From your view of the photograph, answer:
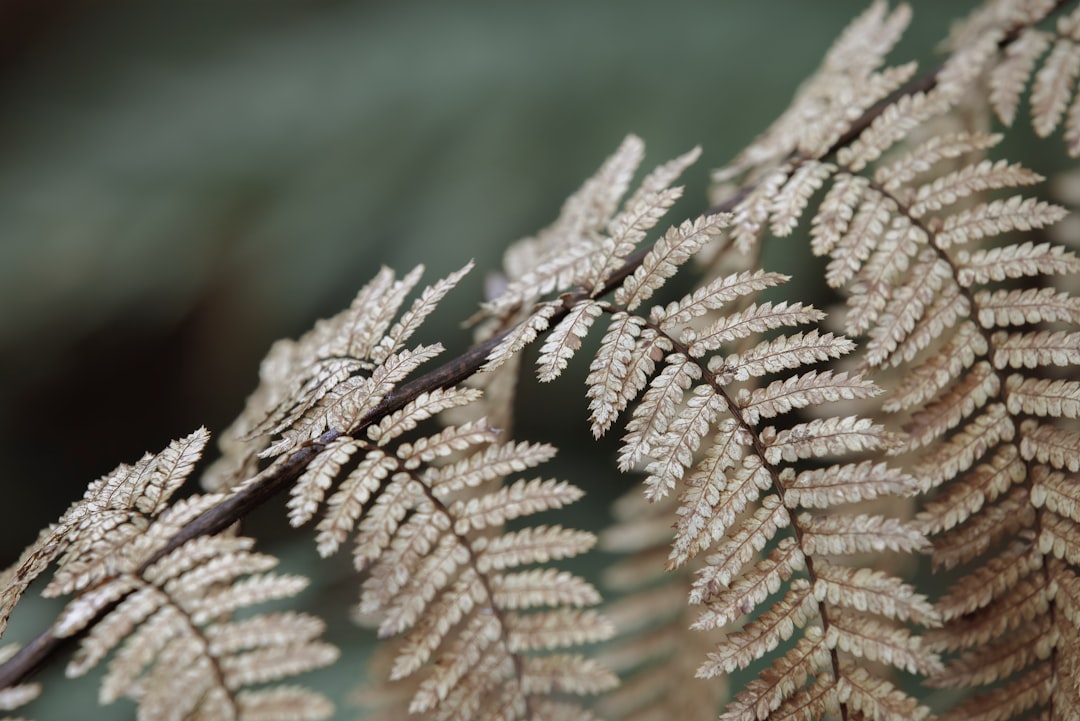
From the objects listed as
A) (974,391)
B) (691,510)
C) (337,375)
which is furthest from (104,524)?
(974,391)

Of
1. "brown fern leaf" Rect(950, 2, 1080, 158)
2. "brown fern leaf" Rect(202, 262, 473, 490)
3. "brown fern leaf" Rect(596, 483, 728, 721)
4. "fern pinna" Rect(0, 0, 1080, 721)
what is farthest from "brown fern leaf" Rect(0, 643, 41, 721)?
"brown fern leaf" Rect(950, 2, 1080, 158)

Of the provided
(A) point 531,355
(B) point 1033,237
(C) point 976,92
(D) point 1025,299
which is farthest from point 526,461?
(B) point 1033,237

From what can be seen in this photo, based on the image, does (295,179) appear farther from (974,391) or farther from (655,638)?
(974,391)

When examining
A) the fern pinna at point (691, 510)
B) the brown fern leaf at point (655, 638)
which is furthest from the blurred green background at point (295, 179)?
the fern pinna at point (691, 510)

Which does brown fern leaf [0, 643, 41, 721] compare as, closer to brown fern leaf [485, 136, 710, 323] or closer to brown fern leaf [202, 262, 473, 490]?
brown fern leaf [202, 262, 473, 490]

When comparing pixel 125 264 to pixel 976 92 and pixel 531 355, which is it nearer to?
pixel 531 355

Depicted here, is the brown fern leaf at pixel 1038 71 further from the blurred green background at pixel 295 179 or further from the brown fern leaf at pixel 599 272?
the blurred green background at pixel 295 179
